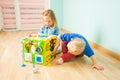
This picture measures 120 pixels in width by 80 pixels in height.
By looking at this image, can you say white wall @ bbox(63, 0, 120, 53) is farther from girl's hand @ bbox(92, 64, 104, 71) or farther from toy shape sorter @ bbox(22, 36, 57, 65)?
toy shape sorter @ bbox(22, 36, 57, 65)

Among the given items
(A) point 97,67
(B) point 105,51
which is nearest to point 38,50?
(A) point 97,67

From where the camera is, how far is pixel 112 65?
4.10 feet

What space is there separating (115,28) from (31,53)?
2.58ft

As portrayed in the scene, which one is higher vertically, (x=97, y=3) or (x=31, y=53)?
(x=97, y=3)

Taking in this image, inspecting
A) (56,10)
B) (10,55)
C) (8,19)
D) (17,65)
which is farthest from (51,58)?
(8,19)

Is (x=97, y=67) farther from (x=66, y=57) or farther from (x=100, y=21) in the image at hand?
(x=100, y=21)

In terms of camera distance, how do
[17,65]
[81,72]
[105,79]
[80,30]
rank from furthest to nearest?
[80,30] < [17,65] < [81,72] < [105,79]

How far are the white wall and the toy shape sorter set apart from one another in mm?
586

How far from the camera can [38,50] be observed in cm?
119

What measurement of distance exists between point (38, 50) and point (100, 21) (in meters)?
0.78

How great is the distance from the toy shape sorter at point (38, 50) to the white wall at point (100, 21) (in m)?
0.59

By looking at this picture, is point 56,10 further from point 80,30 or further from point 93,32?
point 93,32

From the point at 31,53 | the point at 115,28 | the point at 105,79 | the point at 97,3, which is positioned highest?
the point at 97,3

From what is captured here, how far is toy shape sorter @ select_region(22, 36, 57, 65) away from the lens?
1.18 m
